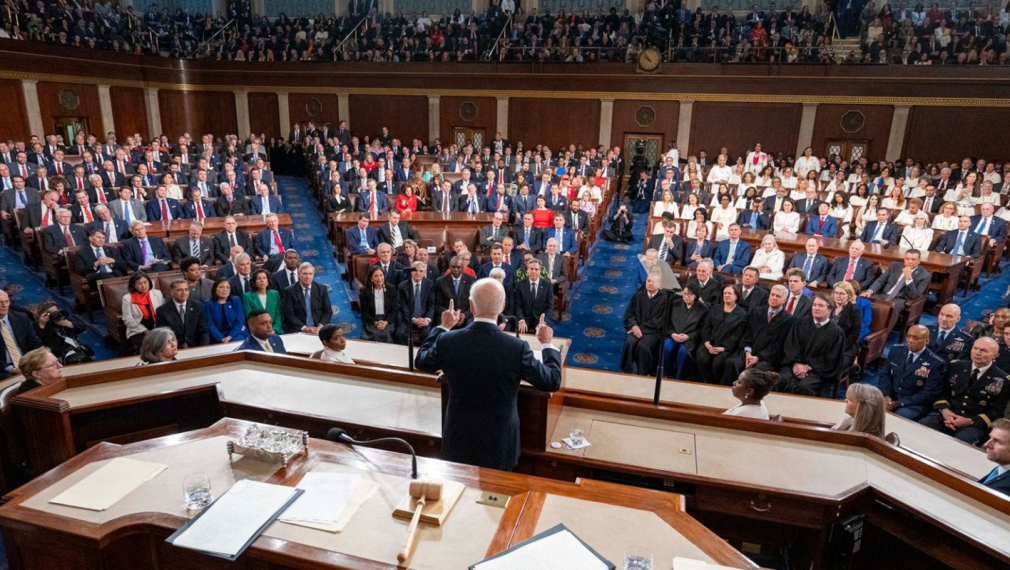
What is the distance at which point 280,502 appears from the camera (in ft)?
7.06

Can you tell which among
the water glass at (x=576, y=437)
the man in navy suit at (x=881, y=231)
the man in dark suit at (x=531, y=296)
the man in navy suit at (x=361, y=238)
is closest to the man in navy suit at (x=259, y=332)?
the water glass at (x=576, y=437)

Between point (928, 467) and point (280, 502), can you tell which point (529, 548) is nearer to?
point (280, 502)

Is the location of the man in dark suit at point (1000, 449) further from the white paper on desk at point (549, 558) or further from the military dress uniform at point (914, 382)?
the white paper on desk at point (549, 558)

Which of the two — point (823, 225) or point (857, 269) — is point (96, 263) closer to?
point (857, 269)

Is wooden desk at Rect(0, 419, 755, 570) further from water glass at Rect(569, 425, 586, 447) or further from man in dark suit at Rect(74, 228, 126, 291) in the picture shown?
man in dark suit at Rect(74, 228, 126, 291)

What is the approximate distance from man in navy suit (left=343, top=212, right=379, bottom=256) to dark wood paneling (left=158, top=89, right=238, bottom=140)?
12832 millimetres

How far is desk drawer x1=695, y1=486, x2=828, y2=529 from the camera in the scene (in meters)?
2.61

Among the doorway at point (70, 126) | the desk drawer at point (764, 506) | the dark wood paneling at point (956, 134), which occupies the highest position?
the dark wood paneling at point (956, 134)

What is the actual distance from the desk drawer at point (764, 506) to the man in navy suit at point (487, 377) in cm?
84

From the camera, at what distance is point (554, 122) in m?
17.1

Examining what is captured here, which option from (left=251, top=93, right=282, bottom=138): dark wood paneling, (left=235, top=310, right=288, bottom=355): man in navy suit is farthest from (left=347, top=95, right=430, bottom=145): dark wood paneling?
(left=235, top=310, right=288, bottom=355): man in navy suit

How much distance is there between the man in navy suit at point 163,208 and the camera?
9172mm

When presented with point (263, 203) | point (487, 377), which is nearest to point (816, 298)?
point (487, 377)

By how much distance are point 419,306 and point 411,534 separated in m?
4.65
